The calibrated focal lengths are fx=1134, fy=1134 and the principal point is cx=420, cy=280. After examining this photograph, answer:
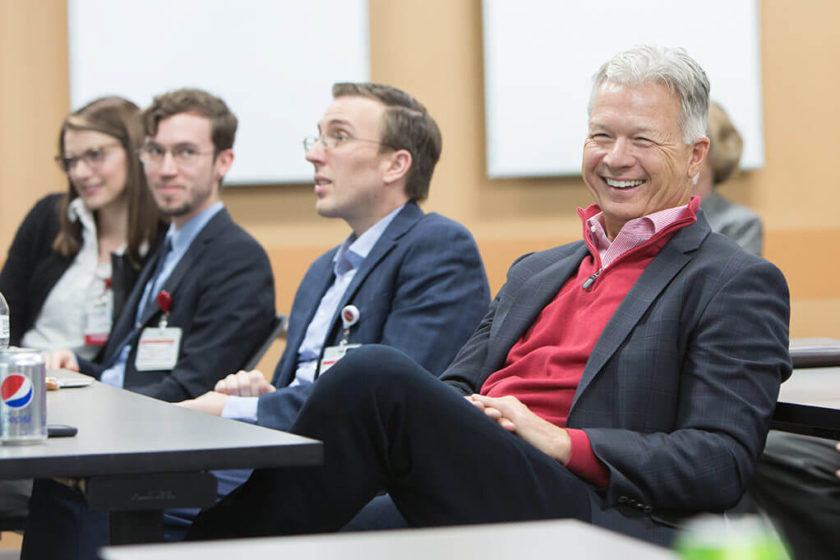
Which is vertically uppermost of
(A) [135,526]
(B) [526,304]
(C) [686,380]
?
(B) [526,304]

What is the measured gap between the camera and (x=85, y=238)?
428cm

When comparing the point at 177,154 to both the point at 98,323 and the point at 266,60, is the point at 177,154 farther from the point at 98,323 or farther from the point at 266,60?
the point at 266,60

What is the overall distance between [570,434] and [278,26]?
349 cm

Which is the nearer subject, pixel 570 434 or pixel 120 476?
pixel 120 476

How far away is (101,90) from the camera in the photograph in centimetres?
489

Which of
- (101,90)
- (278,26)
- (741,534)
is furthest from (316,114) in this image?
(741,534)

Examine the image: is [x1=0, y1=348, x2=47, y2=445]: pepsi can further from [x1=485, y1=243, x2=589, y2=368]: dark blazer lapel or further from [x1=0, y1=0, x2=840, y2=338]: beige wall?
[x1=0, y1=0, x2=840, y2=338]: beige wall

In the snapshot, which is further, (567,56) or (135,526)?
(567,56)

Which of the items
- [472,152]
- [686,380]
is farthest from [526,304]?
[472,152]

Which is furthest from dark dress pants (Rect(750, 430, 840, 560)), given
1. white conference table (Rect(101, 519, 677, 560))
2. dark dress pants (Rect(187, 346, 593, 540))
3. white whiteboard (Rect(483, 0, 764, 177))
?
white whiteboard (Rect(483, 0, 764, 177))

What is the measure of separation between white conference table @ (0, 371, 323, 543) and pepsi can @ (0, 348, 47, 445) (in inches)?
1.2

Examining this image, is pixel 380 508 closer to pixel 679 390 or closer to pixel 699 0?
pixel 679 390

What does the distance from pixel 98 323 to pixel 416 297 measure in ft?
5.40

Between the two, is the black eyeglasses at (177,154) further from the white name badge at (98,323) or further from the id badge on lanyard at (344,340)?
the id badge on lanyard at (344,340)
